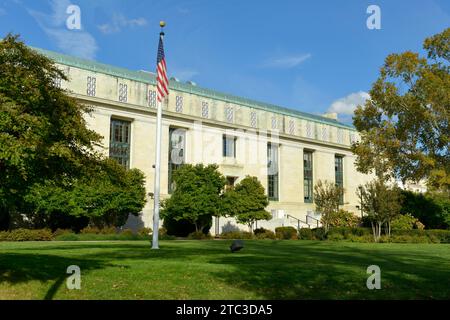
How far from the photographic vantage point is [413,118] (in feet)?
109

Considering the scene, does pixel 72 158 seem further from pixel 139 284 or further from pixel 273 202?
pixel 273 202

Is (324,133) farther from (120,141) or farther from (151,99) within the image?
(120,141)

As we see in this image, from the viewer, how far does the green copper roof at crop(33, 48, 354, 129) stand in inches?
1864

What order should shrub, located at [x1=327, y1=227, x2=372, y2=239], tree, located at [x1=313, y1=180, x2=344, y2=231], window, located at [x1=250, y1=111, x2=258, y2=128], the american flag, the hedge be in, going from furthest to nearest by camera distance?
window, located at [x1=250, y1=111, x2=258, y2=128] → tree, located at [x1=313, y1=180, x2=344, y2=231] → shrub, located at [x1=327, y1=227, x2=372, y2=239] → the hedge → the american flag

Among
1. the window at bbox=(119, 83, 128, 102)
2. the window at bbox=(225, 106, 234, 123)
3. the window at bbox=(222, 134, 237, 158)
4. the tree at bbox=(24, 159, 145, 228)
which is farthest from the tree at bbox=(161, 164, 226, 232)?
the window at bbox=(225, 106, 234, 123)

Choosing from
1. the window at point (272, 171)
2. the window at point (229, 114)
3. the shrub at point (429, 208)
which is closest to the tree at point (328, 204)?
the window at point (229, 114)

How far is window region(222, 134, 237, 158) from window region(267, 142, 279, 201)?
6078 millimetres

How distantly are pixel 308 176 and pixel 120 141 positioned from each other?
29953 mm

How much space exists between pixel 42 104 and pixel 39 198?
29.4 meters

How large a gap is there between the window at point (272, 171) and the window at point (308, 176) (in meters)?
6.09

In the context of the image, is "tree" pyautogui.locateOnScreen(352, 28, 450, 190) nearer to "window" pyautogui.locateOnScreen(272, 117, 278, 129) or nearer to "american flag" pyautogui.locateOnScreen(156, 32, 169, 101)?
"american flag" pyautogui.locateOnScreen(156, 32, 169, 101)

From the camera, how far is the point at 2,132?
10.4 meters

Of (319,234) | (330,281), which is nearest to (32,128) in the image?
(330,281)
